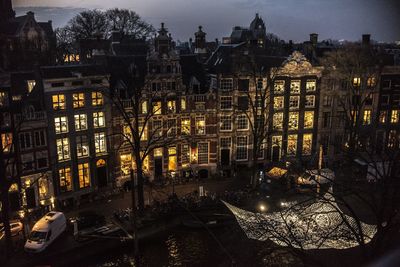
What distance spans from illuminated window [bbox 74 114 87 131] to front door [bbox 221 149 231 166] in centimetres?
1254

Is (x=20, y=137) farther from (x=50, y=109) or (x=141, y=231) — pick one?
(x=141, y=231)

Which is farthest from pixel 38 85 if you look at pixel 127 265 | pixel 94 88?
pixel 127 265

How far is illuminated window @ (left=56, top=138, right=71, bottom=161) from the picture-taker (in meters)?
28.2

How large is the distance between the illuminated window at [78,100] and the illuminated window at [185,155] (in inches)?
370

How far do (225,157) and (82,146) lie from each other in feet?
42.3

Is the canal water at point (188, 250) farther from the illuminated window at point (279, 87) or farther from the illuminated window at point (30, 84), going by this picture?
the illuminated window at point (279, 87)

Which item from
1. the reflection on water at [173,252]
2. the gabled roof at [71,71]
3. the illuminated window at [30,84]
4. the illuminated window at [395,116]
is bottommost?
the reflection on water at [173,252]

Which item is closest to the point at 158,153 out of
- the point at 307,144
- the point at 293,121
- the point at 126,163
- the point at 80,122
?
the point at 126,163

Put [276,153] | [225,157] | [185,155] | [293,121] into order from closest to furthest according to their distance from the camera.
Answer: [185,155]
[225,157]
[293,121]
[276,153]

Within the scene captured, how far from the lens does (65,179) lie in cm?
2883

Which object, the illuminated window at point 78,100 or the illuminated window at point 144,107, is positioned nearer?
the illuminated window at point 78,100

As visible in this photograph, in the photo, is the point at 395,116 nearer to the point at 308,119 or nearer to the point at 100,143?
the point at 308,119

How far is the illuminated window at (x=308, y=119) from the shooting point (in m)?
36.8

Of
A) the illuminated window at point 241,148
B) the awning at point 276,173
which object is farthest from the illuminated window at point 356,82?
the awning at point 276,173
